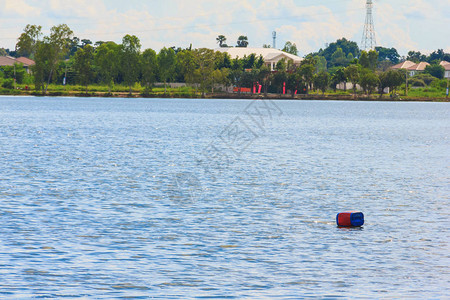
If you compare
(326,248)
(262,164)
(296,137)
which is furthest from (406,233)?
(296,137)

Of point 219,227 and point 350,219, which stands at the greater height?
point 350,219

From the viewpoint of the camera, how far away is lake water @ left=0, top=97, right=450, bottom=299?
802 inches

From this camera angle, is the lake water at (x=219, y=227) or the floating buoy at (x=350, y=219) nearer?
the lake water at (x=219, y=227)

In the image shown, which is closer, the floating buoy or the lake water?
the lake water

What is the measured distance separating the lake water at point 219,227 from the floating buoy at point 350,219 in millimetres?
386

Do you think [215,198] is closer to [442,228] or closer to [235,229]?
[235,229]

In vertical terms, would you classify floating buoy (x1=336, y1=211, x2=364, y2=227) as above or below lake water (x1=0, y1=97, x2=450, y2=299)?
above

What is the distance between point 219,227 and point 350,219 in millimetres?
5462

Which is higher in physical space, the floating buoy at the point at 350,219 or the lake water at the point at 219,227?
the floating buoy at the point at 350,219

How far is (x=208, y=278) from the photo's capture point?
2088cm

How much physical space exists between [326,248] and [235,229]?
4427 mm

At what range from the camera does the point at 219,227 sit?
93.0ft

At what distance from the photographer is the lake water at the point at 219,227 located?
20.4 m

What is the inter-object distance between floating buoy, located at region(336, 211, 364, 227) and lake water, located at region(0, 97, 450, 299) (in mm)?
386
